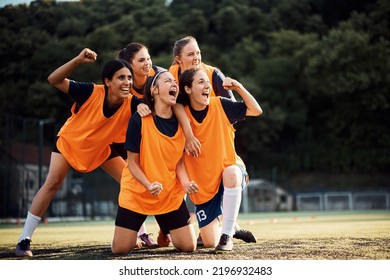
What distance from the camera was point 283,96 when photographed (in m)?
24.2

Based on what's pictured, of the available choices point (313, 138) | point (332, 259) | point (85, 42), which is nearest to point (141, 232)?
point (332, 259)

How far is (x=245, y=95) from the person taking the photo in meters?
3.36

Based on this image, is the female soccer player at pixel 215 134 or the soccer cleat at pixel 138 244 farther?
the soccer cleat at pixel 138 244

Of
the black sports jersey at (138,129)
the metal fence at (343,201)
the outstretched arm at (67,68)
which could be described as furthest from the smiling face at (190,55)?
the metal fence at (343,201)

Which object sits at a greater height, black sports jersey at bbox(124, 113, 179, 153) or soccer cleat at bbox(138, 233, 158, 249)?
black sports jersey at bbox(124, 113, 179, 153)

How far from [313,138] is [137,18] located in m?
15.4

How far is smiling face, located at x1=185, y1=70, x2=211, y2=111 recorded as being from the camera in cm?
338

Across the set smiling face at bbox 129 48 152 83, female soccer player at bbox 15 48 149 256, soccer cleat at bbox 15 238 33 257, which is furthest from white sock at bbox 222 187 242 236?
soccer cleat at bbox 15 238 33 257

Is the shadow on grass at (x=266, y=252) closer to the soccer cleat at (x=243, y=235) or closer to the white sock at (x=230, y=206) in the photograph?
the soccer cleat at (x=243, y=235)

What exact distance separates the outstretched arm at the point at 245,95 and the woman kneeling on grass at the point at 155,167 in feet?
0.97

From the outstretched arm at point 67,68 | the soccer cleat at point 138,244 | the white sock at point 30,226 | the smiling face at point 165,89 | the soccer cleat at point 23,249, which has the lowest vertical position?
the soccer cleat at point 138,244

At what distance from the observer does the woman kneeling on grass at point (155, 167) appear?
10.9ft

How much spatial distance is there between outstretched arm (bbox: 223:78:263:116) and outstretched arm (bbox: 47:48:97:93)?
79 centimetres

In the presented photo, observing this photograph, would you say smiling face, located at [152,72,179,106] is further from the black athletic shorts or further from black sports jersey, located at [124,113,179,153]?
the black athletic shorts
